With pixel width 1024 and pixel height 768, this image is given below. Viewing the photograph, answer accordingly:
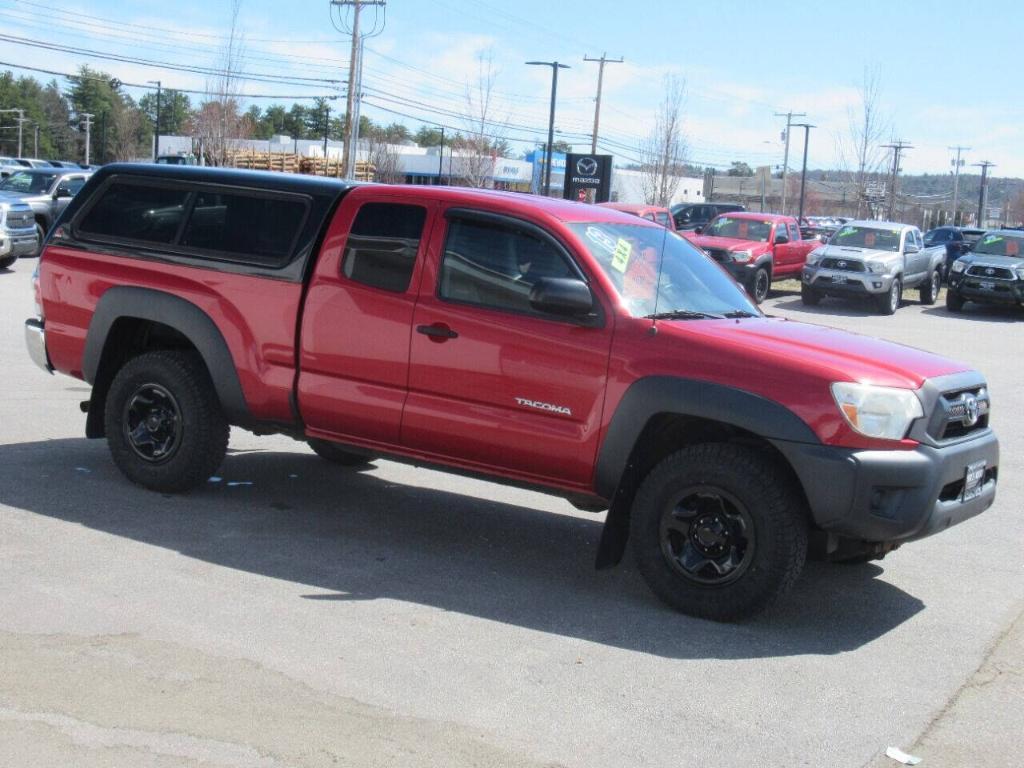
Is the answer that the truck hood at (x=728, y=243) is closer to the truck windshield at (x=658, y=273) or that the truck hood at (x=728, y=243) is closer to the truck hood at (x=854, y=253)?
the truck hood at (x=854, y=253)

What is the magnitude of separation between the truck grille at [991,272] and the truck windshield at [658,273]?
21.3 meters

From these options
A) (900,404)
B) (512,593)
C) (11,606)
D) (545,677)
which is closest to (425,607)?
(512,593)

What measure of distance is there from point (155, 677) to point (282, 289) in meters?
2.68

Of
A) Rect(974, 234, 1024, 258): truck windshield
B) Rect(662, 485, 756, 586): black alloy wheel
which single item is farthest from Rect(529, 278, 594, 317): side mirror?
Rect(974, 234, 1024, 258): truck windshield

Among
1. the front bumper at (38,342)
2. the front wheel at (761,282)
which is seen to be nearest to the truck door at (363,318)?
the front bumper at (38,342)

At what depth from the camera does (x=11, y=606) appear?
5406mm

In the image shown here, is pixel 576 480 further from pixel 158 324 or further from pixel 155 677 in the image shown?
pixel 158 324

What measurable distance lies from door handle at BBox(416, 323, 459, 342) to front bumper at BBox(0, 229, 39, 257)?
1792cm

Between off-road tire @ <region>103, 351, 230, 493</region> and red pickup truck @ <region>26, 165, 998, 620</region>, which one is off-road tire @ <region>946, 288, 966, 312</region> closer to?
red pickup truck @ <region>26, 165, 998, 620</region>

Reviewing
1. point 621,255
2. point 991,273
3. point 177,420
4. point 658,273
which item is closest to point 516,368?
point 621,255

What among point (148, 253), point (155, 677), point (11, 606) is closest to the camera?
point (155, 677)

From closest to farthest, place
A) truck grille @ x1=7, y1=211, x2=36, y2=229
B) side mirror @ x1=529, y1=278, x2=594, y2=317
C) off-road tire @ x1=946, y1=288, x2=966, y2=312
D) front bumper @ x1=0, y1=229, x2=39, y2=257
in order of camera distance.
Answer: side mirror @ x1=529, y1=278, x2=594, y2=317, front bumper @ x1=0, y1=229, x2=39, y2=257, truck grille @ x1=7, y1=211, x2=36, y2=229, off-road tire @ x1=946, y1=288, x2=966, y2=312

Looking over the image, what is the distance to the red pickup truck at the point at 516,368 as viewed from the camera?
5.59m

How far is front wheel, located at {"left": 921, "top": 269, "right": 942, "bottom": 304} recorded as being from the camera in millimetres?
29200
